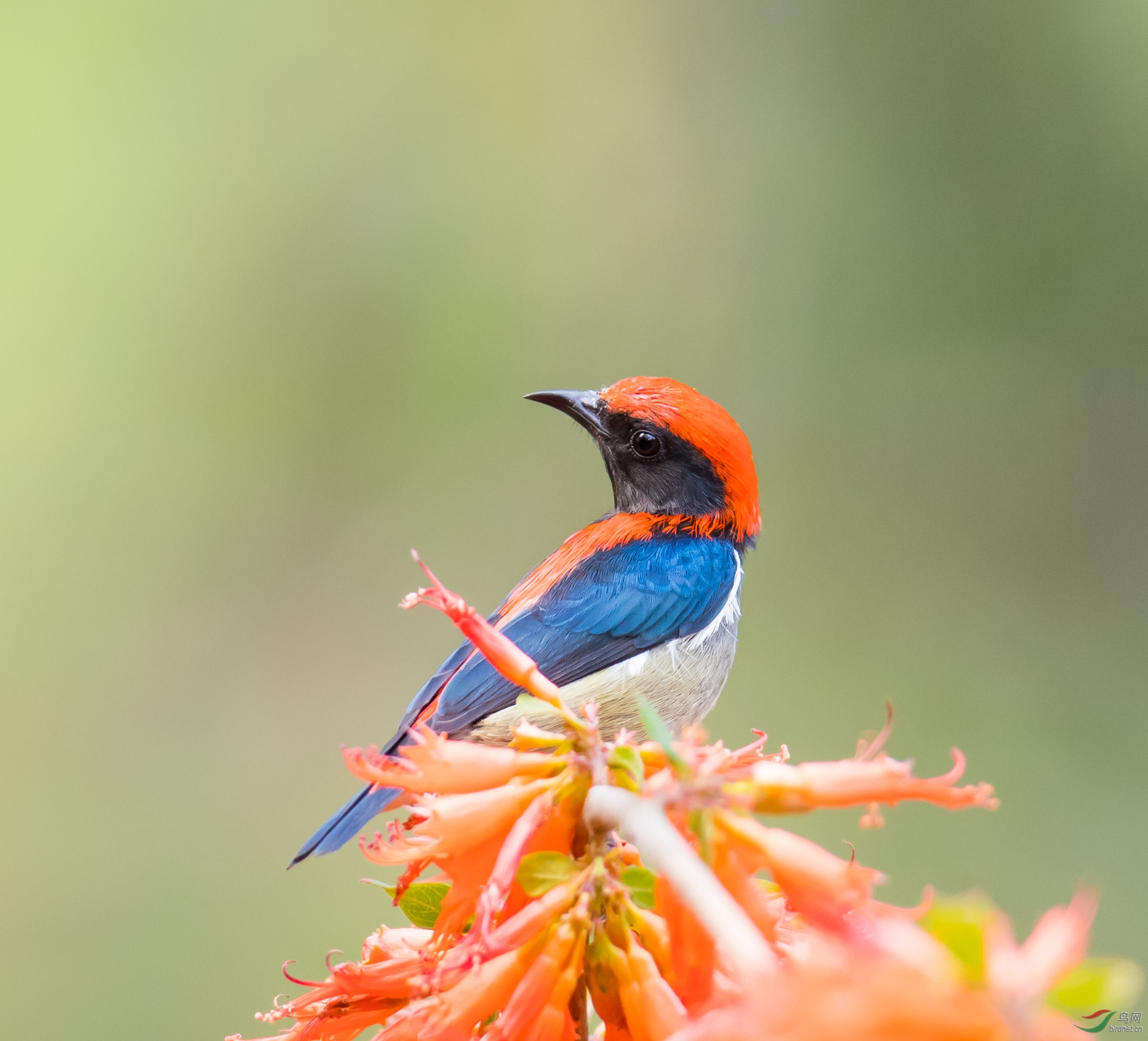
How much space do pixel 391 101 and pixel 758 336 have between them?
2.16 m

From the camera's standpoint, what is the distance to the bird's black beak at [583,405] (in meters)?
2.31

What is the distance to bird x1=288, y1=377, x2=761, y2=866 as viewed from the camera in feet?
7.02

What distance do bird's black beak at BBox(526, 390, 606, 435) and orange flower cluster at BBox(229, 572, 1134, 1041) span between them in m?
1.38

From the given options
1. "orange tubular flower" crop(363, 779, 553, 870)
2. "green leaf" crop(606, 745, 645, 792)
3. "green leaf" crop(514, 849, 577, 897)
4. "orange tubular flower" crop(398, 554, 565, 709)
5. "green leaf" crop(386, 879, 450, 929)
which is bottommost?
"green leaf" crop(386, 879, 450, 929)

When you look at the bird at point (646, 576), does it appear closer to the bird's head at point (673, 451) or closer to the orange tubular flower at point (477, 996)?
the bird's head at point (673, 451)

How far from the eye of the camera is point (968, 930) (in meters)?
0.51

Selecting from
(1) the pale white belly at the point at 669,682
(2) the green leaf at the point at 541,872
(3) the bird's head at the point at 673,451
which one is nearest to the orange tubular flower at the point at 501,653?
(2) the green leaf at the point at 541,872

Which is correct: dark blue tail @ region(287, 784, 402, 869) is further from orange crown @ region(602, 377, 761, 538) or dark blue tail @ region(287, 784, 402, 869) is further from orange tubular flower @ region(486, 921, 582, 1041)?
orange crown @ region(602, 377, 761, 538)

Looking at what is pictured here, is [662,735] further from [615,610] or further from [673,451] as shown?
[673,451]

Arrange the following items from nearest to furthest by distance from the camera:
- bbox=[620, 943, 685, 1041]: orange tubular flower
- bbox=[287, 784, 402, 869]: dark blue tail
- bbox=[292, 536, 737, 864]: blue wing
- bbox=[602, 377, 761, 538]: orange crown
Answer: bbox=[620, 943, 685, 1041]: orange tubular flower < bbox=[287, 784, 402, 869]: dark blue tail < bbox=[292, 536, 737, 864]: blue wing < bbox=[602, 377, 761, 538]: orange crown

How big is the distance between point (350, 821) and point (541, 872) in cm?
89

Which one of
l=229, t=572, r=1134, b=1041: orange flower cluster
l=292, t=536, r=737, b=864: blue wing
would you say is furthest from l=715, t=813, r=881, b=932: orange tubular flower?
l=292, t=536, r=737, b=864: blue wing

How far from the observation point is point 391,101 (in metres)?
5.51

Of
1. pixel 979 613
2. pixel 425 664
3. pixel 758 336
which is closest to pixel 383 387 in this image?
pixel 425 664
